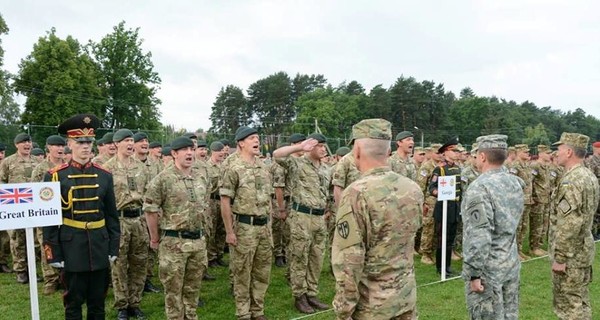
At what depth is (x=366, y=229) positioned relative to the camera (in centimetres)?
277

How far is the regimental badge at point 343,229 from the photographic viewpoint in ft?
8.96

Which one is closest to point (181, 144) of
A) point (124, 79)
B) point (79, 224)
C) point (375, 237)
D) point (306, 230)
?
point (79, 224)

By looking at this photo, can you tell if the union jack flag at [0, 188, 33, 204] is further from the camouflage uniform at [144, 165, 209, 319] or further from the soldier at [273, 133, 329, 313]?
the soldier at [273, 133, 329, 313]

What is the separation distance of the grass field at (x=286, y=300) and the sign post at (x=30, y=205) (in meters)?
2.12

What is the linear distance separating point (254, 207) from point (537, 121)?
92.3 meters

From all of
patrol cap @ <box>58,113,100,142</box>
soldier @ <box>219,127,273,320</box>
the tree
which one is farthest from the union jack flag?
the tree

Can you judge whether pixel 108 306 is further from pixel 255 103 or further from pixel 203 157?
pixel 255 103

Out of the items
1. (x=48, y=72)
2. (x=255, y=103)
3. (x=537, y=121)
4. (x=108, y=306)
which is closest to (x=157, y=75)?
(x=48, y=72)

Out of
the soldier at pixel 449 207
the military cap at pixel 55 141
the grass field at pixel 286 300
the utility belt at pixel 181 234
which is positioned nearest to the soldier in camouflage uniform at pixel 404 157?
the soldier at pixel 449 207

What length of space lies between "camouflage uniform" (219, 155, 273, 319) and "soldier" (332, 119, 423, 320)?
9.02 ft

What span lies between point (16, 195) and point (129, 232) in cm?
191

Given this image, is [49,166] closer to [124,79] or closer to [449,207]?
[449,207]

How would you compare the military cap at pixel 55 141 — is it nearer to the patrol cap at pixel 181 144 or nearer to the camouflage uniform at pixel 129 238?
the camouflage uniform at pixel 129 238

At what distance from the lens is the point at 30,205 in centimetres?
434
